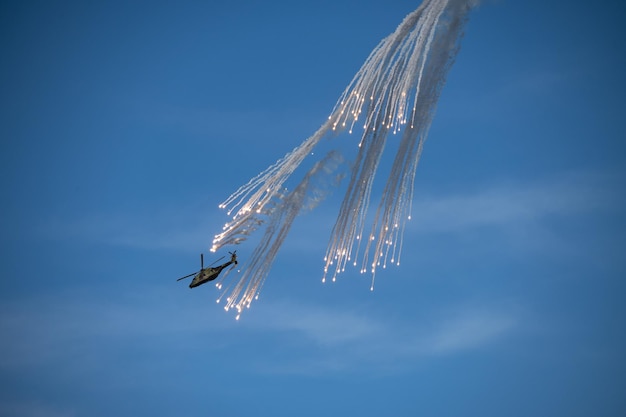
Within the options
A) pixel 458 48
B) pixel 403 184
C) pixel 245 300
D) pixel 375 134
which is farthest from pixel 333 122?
pixel 245 300

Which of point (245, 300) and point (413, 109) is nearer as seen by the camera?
point (413, 109)

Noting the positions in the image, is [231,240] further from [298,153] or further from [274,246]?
[298,153]

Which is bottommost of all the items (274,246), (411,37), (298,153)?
(274,246)

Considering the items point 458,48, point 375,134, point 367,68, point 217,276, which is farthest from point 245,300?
point 458,48

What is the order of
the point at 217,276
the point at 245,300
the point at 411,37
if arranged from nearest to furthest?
1. the point at 411,37
2. the point at 245,300
3. the point at 217,276

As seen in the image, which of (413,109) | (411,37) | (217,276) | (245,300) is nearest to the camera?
(411,37)

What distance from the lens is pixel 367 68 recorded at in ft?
74.6

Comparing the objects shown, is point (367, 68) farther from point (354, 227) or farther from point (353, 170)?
point (354, 227)

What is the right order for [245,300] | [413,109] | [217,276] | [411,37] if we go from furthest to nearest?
[217,276], [245,300], [413,109], [411,37]

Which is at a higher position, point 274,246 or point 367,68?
point 367,68

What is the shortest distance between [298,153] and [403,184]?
3958 millimetres

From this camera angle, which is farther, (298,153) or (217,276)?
(217,276)

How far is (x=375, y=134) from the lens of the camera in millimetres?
24281

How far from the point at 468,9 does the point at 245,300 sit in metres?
13.5
